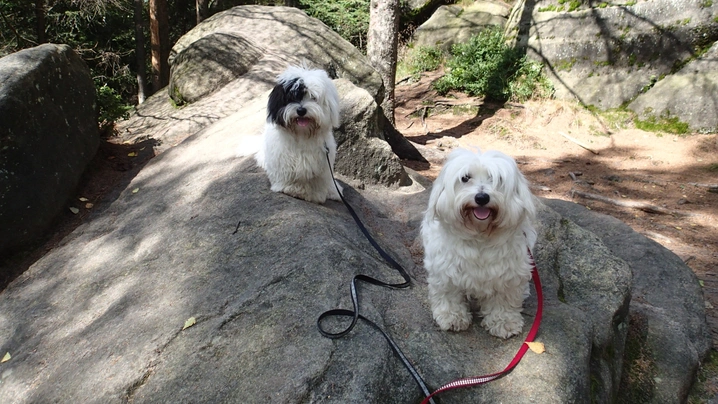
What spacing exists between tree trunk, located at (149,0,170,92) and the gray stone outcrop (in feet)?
36.1

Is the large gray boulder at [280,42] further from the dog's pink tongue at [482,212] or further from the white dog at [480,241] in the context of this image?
the dog's pink tongue at [482,212]

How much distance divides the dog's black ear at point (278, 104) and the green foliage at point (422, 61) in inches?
450

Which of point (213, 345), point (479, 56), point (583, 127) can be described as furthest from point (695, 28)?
point (213, 345)

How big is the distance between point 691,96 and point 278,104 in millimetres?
10317

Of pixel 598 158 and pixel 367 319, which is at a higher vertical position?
pixel 367 319

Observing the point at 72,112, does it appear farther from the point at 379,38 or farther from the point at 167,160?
the point at 379,38

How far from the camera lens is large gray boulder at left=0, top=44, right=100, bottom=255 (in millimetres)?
5117

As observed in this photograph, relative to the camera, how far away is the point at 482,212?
2.81 metres

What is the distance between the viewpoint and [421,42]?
16.3 meters

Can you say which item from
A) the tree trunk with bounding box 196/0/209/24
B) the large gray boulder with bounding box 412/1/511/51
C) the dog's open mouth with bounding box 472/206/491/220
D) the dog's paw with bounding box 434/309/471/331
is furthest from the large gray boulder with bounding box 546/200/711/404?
the tree trunk with bounding box 196/0/209/24

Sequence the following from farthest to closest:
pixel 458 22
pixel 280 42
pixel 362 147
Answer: pixel 458 22, pixel 280 42, pixel 362 147

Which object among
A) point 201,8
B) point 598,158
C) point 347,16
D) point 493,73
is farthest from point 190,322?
point 347,16

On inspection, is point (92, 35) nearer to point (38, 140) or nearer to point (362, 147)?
point (38, 140)

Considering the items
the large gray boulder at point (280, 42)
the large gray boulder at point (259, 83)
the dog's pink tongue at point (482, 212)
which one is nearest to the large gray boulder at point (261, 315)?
the dog's pink tongue at point (482, 212)
